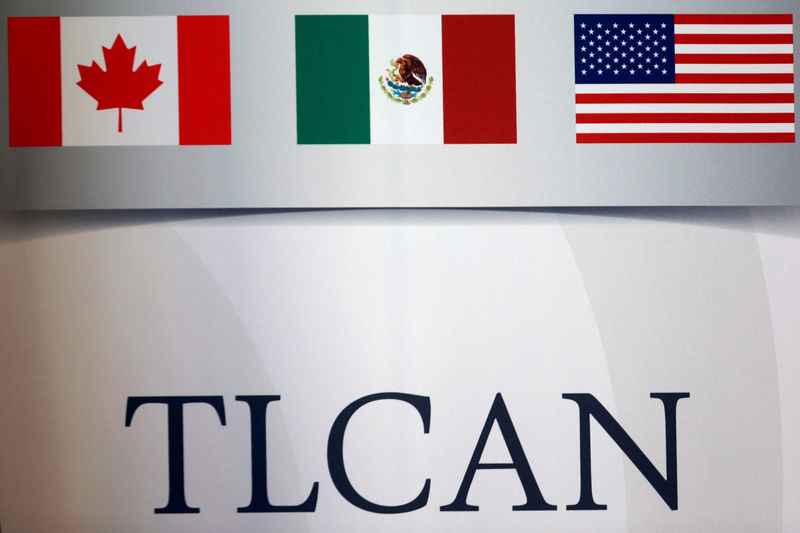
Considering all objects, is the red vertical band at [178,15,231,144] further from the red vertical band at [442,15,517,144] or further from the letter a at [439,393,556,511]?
the letter a at [439,393,556,511]

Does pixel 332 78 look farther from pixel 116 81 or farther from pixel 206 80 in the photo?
pixel 116 81

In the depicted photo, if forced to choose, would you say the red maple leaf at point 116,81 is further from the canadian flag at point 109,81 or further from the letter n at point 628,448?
the letter n at point 628,448

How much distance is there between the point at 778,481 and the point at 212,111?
1859mm

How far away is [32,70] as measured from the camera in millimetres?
1947

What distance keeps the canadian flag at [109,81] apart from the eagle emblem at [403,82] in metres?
0.44

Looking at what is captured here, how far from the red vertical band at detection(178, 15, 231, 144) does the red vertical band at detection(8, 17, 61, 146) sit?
0.34 meters

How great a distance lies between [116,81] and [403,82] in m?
0.78

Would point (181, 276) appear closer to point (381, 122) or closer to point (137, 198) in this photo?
point (137, 198)

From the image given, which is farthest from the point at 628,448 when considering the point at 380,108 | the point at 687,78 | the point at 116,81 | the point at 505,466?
the point at 116,81

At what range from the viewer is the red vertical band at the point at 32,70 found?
6.38ft

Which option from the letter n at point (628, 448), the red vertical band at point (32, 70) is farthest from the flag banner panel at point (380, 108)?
the letter n at point (628, 448)

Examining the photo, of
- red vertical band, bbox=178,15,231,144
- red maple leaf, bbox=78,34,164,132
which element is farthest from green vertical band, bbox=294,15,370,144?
red maple leaf, bbox=78,34,164,132

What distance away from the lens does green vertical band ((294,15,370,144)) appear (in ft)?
6.39

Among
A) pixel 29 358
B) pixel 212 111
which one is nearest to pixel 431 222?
pixel 212 111
